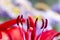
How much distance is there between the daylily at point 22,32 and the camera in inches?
31.3

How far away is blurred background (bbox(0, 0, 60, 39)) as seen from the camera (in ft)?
2.67

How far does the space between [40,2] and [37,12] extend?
63 millimetres

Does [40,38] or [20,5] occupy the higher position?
[20,5]

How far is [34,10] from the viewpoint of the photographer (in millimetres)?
839

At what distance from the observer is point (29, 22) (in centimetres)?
82

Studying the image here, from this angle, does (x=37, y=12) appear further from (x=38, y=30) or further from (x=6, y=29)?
(x=6, y=29)

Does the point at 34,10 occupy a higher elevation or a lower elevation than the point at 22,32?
higher

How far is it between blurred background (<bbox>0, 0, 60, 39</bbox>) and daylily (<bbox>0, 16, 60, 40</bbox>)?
0.08 ft

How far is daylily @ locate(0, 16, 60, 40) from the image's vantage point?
79cm

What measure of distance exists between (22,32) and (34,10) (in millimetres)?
151

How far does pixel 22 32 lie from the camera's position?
811 mm

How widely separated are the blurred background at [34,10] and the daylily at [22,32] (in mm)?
25

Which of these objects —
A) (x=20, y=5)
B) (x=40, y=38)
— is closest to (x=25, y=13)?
(x=20, y=5)

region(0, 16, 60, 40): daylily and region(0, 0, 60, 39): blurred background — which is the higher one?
region(0, 0, 60, 39): blurred background
